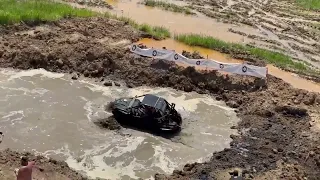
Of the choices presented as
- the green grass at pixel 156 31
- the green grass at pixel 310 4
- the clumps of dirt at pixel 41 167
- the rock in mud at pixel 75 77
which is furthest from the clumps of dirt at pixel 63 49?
the green grass at pixel 310 4

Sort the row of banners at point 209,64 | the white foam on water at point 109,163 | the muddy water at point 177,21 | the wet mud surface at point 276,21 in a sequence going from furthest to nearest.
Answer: the muddy water at point 177,21
the wet mud surface at point 276,21
the row of banners at point 209,64
the white foam on water at point 109,163

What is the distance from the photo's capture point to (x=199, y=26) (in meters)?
36.9

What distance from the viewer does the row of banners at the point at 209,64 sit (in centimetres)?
2580

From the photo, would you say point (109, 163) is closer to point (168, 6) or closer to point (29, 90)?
point (29, 90)

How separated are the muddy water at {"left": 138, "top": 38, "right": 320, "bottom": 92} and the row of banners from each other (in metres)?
2.57

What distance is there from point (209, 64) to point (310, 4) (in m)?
21.0

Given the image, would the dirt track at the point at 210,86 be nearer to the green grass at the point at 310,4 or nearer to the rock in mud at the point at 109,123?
the rock in mud at the point at 109,123

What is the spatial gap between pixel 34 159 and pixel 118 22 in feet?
53.1

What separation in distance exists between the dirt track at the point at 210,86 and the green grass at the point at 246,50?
335 cm

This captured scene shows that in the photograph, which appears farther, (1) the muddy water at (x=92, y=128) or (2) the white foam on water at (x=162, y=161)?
(1) the muddy water at (x=92, y=128)

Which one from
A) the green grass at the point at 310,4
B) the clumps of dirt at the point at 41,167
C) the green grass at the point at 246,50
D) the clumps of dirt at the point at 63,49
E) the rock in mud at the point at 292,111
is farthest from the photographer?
the green grass at the point at 310,4

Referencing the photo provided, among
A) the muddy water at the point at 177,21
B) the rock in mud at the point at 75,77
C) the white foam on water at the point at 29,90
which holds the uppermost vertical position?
the muddy water at the point at 177,21

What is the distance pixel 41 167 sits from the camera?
18.0 metres

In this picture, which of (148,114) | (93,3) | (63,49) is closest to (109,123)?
(148,114)
